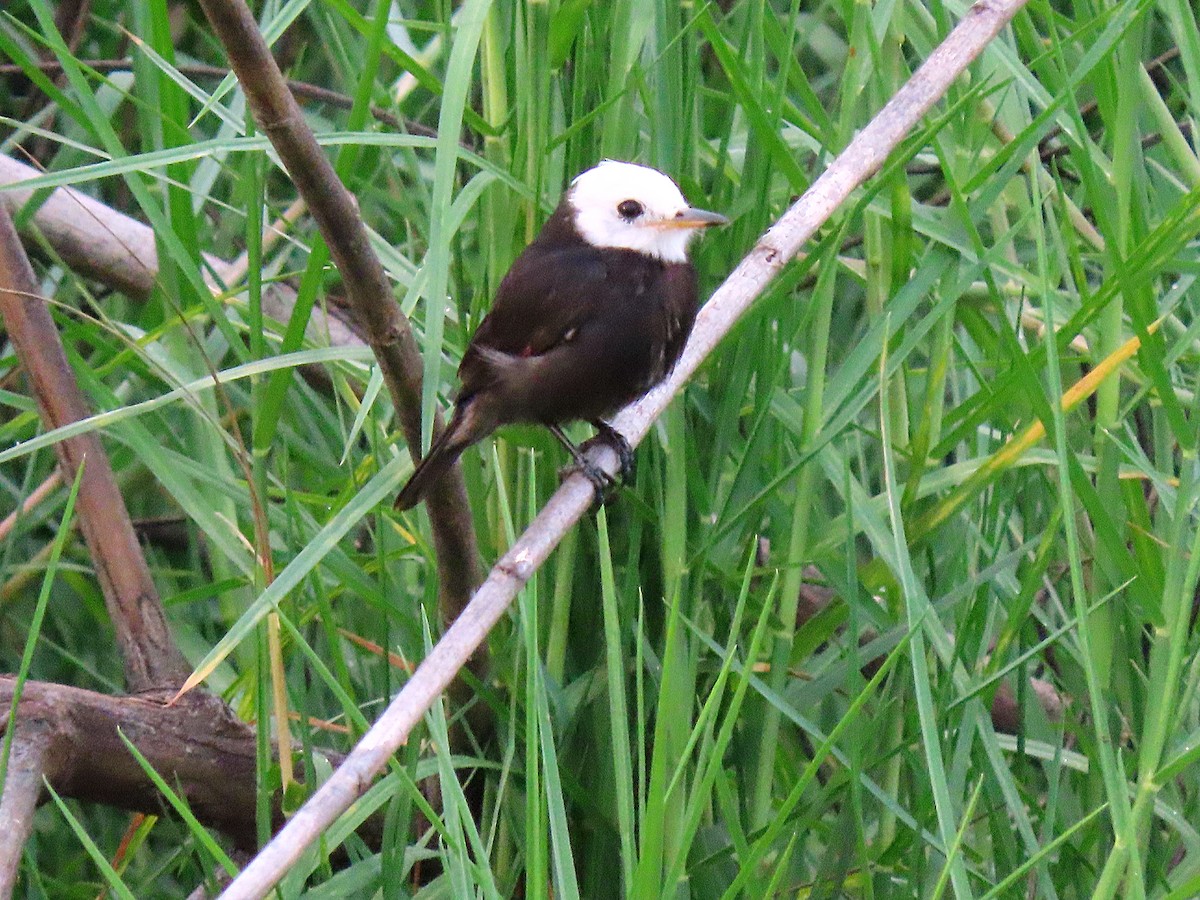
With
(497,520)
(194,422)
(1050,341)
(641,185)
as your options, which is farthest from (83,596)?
(1050,341)

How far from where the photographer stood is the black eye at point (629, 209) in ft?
7.86

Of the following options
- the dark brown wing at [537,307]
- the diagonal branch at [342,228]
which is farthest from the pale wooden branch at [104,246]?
the diagonal branch at [342,228]

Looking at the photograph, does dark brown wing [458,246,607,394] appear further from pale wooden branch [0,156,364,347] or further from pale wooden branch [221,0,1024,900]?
pale wooden branch [0,156,364,347]

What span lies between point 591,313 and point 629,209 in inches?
7.2

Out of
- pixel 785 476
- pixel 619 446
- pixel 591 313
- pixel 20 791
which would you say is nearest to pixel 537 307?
pixel 591 313

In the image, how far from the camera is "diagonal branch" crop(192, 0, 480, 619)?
4.60ft

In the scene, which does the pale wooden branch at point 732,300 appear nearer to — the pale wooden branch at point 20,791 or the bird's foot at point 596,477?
the bird's foot at point 596,477

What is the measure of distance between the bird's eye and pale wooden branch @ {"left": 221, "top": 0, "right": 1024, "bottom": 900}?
294 mm

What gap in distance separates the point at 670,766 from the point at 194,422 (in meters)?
1.08

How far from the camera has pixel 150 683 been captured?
226cm

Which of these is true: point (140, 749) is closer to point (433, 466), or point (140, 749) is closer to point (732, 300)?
point (433, 466)

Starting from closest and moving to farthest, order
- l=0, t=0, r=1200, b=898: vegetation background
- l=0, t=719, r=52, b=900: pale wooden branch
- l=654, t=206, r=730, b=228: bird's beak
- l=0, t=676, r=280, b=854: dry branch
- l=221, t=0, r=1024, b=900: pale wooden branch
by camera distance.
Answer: l=221, t=0, r=1024, b=900: pale wooden branch, l=0, t=719, r=52, b=900: pale wooden branch, l=0, t=0, r=1200, b=898: vegetation background, l=0, t=676, r=280, b=854: dry branch, l=654, t=206, r=730, b=228: bird's beak

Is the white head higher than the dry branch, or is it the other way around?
the white head

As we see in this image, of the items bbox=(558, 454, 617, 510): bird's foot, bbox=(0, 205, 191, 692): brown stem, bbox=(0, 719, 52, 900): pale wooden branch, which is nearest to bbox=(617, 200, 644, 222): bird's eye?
bbox=(558, 454, 617, 510): bird's foot
